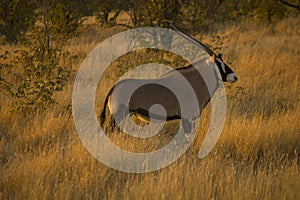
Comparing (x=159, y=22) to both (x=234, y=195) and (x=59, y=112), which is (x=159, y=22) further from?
(x=234, y=195)

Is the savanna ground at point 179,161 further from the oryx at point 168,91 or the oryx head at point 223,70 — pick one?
the oryx head at point 223,70

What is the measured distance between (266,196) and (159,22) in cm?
738

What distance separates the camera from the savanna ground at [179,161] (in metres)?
3.62

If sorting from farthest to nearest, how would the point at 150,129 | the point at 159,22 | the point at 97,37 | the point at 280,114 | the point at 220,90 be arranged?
the point at 97,37 < the point at 159,22 < the point at 220,90 < the point at 280,114 < the point at 150,129

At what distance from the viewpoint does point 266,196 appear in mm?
3518

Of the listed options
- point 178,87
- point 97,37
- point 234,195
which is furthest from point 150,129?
point 97,37

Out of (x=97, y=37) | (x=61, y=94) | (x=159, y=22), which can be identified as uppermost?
(x=159, y=22)

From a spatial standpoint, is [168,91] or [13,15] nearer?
[168,91]

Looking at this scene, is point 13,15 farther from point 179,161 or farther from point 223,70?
point 179,161

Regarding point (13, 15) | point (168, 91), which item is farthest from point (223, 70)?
point (13, 15)

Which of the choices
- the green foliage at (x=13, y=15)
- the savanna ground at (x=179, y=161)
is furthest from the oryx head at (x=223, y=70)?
the green foliage at (x=13, y=15)

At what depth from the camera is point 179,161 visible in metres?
4.55

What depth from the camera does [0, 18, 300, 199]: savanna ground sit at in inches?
142

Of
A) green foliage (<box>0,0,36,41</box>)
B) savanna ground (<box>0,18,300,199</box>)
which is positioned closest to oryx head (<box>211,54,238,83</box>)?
savanna ground (<box>0,18,300,199</box>)
